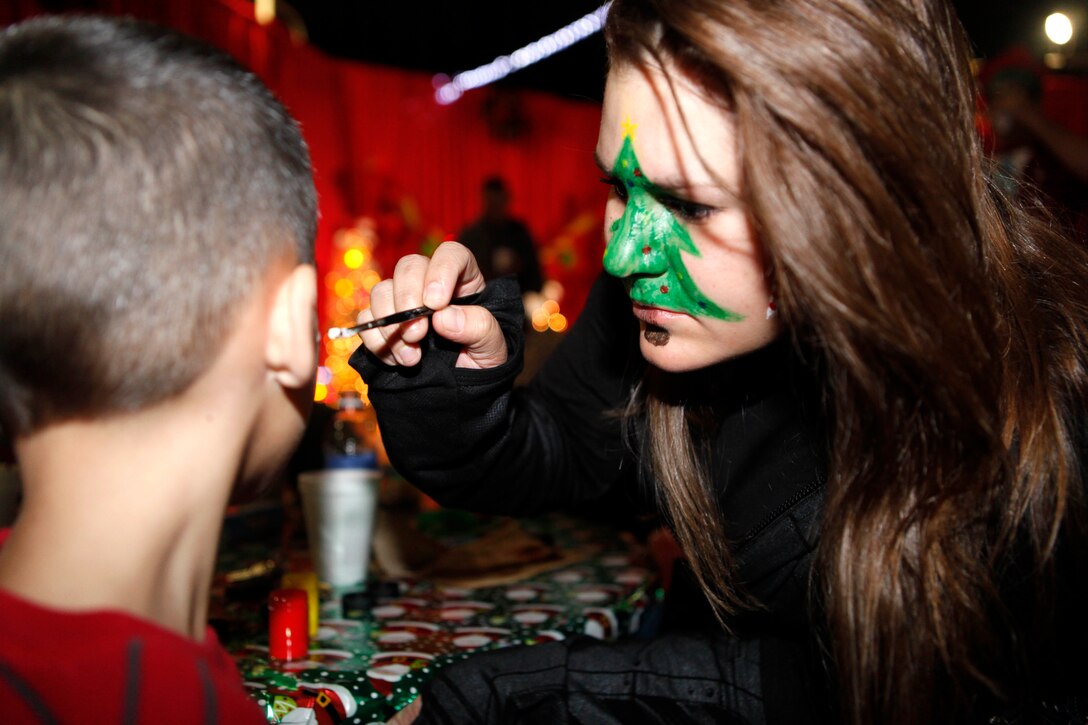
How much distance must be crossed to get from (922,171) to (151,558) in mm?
827

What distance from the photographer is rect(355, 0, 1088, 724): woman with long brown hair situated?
0.85 meters

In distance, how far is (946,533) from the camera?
91cm

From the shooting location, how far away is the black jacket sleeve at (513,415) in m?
1.11

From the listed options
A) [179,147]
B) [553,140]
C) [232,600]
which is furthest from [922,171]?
[553,140]

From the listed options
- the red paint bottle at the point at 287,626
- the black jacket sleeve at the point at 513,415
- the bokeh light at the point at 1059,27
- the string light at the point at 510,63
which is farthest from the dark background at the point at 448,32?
the red paint bottle at the point at 287,626

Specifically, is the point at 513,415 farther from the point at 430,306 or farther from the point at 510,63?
the point at 510,63

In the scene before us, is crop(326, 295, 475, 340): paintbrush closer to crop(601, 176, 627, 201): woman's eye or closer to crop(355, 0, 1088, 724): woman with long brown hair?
crop(355, 0, 1088, 724): woman with long brown hair

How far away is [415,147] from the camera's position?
24.2ft

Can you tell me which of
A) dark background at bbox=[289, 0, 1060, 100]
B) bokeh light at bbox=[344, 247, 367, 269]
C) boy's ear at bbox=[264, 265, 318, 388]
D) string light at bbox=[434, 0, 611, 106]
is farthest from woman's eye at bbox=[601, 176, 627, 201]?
string light at bbox=[434, 0, 611, 106]

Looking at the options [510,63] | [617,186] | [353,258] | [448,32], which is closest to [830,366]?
[617,186]

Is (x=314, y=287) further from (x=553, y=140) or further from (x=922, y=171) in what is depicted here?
(x=553, y=140)

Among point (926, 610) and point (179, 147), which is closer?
point (179, 147)

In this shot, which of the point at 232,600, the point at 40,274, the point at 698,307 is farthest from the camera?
the point at 232,600

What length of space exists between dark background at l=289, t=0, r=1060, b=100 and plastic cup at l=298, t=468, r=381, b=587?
5.20 meters
